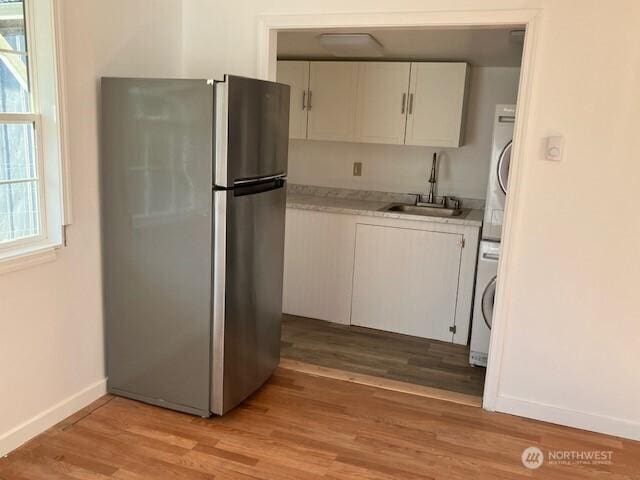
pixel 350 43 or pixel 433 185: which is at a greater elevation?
pixel 350 43

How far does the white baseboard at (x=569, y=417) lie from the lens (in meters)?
2.75

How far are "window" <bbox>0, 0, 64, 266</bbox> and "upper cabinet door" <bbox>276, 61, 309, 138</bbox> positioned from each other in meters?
2.28

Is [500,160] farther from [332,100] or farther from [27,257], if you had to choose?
[27,257]

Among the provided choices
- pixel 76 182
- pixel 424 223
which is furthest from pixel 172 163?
pixel 424 223

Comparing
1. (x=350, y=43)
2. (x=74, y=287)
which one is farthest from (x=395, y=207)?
(x=74, y=287)

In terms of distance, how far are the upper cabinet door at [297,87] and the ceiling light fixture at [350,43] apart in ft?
1.74

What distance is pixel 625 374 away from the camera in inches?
107

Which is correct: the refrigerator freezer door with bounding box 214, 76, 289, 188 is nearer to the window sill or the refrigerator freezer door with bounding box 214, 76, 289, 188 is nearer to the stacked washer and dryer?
the window sill

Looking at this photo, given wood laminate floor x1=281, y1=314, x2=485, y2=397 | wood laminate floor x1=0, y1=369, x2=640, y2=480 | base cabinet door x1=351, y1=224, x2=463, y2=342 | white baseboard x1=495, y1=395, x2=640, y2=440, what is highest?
base cabinet door x1=351, y1=224, x2=463, y2=342

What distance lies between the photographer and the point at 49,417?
259 centimetres

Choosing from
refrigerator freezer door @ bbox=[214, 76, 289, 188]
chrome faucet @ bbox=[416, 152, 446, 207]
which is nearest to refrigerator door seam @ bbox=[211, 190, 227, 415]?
refrigerator freezer door @ bbox=[214, 76, 289, 188]

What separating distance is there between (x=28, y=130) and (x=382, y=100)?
2620 mm

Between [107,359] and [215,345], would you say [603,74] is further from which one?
[107,359]

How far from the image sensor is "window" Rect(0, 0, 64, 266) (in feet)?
7.52
